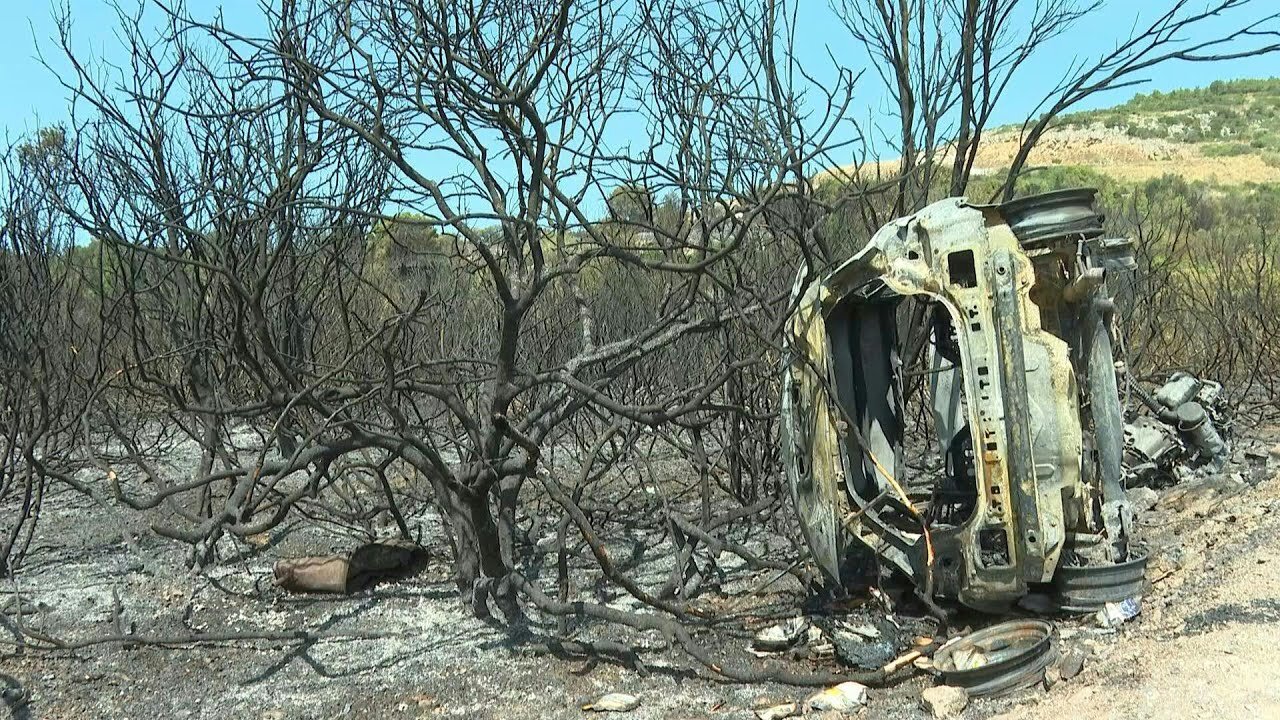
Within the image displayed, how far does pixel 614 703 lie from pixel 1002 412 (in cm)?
227

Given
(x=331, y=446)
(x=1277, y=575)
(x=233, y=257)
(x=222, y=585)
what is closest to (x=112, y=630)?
(x=222, y=585)

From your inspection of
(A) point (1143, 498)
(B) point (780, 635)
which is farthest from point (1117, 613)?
(A) point (1143, 498)

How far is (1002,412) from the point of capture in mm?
4824

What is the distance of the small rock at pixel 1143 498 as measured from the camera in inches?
285

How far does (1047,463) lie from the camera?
4.80m

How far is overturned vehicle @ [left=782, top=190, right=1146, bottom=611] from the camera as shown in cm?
482

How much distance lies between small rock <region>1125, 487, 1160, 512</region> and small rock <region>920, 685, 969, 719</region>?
3.51 metres

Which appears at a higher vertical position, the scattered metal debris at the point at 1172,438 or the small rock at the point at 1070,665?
the scattered metal debris at the point at 1172,438

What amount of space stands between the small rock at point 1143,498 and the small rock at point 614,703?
14.2ft

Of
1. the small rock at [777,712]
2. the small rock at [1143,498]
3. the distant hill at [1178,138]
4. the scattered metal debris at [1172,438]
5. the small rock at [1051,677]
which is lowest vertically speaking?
the small rock at [777,712]

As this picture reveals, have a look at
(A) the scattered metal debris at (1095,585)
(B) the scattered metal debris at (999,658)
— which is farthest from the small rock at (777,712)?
(A) the scattered metal debris at (1095,585)

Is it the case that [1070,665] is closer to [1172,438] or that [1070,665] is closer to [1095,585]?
[1095,585]

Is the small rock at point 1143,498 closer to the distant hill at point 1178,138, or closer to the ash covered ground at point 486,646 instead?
the ash covered ground at point 486,646

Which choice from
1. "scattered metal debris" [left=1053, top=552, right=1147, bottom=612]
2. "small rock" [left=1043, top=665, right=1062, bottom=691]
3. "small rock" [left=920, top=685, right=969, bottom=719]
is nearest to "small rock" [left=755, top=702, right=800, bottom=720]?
"small rock" [left=920, top=685, right=969, bottom=719]
